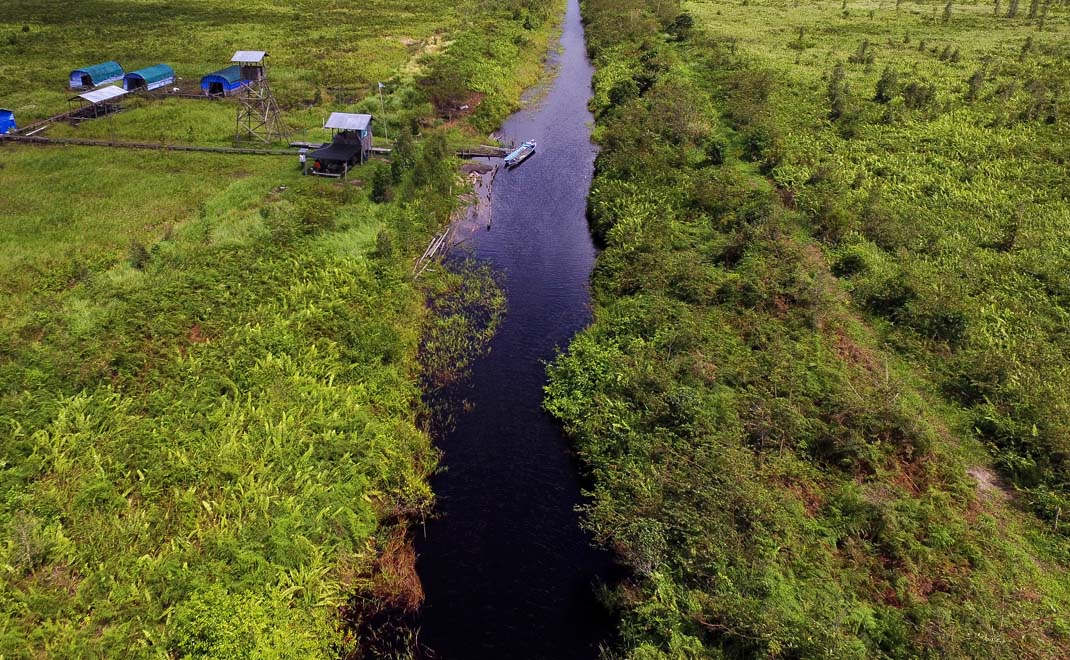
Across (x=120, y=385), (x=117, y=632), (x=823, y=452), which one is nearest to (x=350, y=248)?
(x=120, y=385)

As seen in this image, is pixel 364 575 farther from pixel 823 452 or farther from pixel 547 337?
pixel 823 452

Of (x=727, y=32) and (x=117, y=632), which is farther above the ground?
(x=727, y=32)

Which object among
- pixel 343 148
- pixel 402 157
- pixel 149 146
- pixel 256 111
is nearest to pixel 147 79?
pixel 256 111

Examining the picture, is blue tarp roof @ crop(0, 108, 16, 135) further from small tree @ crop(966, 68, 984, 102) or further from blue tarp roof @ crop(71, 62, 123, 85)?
small tree @ crop(966, 68, 984, 102)

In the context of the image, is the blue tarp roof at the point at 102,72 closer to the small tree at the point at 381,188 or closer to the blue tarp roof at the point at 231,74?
the blue tarp roof at the point at 231,74

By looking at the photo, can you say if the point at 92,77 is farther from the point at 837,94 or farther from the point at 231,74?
the point at 837,94

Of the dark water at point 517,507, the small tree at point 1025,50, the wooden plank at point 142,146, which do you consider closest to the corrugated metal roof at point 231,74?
the wooden plank at point 142,146
